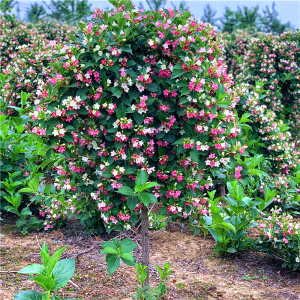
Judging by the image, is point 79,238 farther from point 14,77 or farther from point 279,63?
point 279,63

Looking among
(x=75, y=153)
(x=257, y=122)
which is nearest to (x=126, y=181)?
(x=75, y=153)

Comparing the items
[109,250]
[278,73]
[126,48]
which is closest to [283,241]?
[109,250]

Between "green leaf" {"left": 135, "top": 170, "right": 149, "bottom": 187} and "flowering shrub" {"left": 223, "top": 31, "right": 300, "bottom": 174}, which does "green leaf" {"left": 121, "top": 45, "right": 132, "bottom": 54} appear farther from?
"flowering shrub" {"left": 223, "top": 31, "right": 300, "bottom": 174}

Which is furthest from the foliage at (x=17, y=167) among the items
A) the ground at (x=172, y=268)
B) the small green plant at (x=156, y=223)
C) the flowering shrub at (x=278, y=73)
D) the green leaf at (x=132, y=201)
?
the flowering shrub at (x=278, y=73)

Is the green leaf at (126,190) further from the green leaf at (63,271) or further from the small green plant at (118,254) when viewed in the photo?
the green leaf at (63,271)

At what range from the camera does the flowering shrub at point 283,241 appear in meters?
3.43

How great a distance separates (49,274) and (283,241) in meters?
2.22

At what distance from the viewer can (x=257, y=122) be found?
5.72m

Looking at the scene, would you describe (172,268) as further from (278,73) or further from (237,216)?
(278,73)

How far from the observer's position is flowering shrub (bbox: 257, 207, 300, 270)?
343cm

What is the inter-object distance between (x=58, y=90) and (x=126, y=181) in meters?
0.81

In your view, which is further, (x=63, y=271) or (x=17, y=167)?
(x=17, y=167)

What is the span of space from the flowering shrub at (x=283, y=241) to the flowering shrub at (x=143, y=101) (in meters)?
1.15

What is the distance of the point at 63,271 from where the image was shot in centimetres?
222
